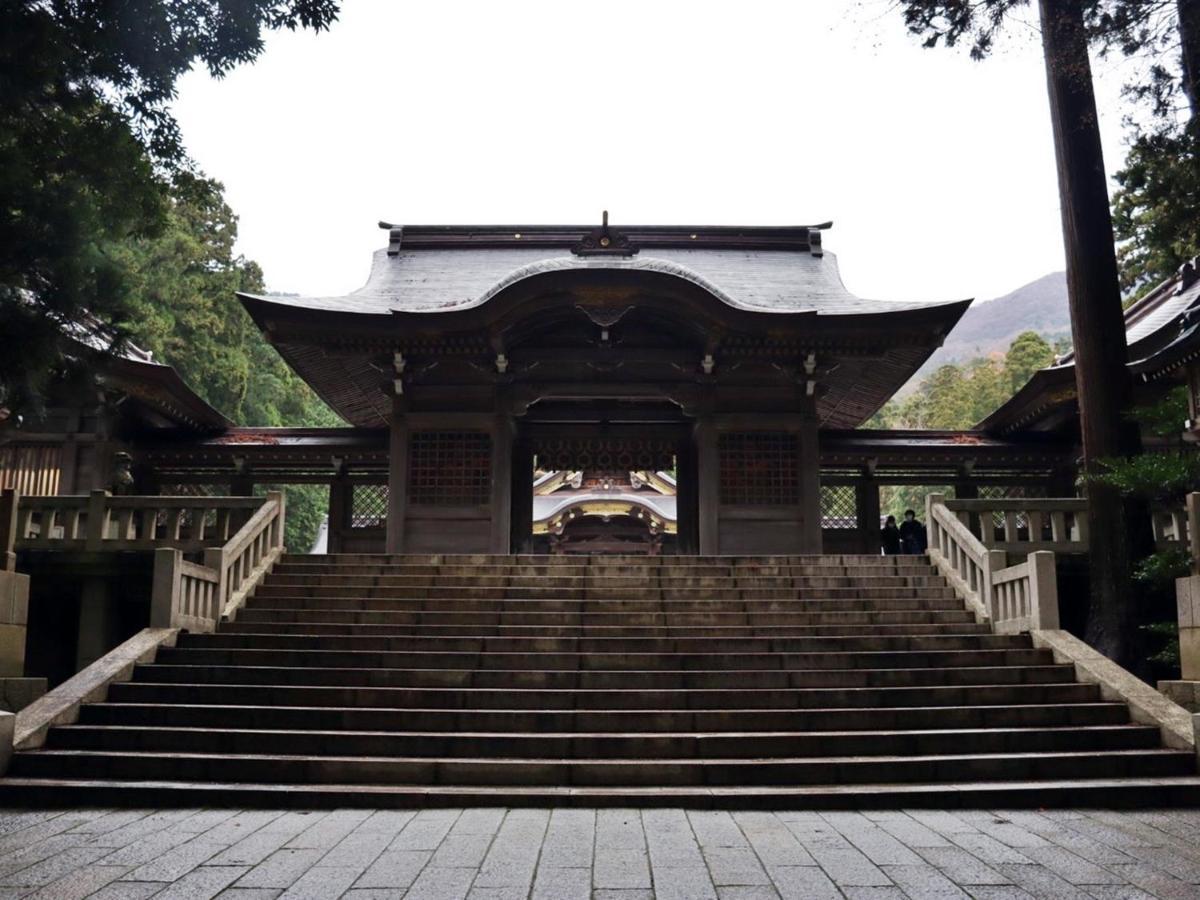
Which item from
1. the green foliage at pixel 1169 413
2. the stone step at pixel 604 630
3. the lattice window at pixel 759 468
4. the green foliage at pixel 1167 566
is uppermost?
the lattice window at pixel 759 468

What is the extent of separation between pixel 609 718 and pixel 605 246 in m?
10.6

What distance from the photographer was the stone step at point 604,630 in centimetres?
911

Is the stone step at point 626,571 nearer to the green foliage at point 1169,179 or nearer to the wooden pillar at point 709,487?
the wooden pillar at point 709,487

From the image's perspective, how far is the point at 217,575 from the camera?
31.3 feet

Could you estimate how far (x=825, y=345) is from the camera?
14.1 metres

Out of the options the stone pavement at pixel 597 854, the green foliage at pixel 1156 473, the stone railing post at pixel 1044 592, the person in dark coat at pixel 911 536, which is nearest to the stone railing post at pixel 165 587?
the stone pavement at pixel 597 854

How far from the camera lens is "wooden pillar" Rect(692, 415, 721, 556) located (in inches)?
566

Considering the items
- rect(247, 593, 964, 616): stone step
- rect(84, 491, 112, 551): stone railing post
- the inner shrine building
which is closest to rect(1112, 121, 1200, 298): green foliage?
rect(247, 593, 964, 616): stone step

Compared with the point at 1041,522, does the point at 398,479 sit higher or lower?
higher

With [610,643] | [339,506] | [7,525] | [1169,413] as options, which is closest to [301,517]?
[339,506]

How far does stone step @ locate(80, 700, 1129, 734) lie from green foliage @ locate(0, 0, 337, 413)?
2.68m

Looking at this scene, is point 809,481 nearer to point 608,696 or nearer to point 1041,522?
point 1041,522

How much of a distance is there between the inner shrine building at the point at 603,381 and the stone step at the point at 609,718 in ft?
22.4

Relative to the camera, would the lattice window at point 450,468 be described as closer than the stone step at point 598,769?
No
